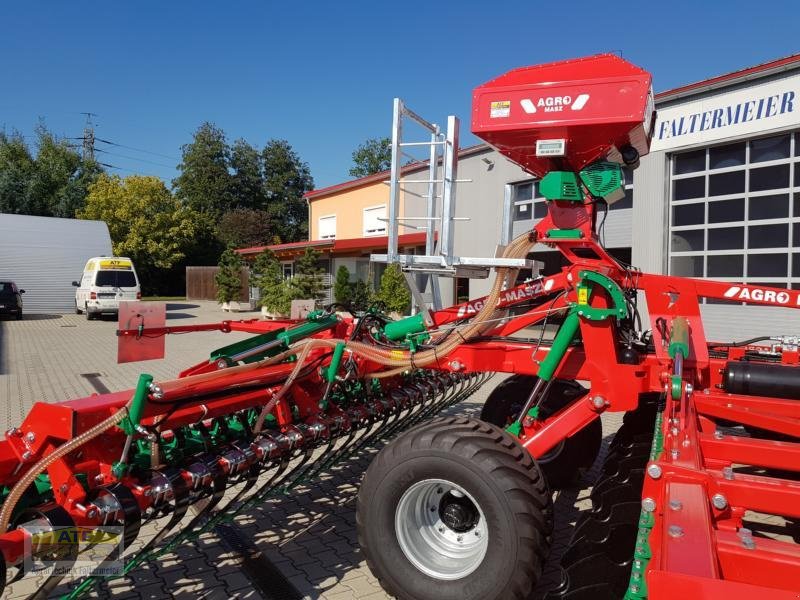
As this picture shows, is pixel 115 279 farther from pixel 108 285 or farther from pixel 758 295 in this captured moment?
pixel 758 295

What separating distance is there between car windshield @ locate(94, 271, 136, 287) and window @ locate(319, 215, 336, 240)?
9.60m

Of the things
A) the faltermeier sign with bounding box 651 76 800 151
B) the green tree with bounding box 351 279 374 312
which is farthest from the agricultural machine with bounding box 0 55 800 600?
the green tree with bounding box 351 279 374 312

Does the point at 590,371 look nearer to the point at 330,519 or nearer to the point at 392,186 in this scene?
the point at 392,186

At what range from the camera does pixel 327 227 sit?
28.9 meters

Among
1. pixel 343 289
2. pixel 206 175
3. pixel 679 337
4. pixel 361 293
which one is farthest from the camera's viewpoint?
pixel 206 175

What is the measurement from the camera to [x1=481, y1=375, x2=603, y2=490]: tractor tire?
16.1ft

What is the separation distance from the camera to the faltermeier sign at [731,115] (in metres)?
11.1

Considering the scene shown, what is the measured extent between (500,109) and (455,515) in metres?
2.35

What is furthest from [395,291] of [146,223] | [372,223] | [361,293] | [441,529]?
[146,223]

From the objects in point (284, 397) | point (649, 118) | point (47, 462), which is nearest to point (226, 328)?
point (284, 397)

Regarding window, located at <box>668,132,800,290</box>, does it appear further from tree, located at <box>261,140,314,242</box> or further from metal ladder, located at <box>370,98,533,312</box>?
tree, located at <box>261,140,314,242</box>

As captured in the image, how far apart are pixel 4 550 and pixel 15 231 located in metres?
23.1

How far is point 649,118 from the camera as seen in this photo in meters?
3.79

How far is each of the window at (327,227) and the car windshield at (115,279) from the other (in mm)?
9604
